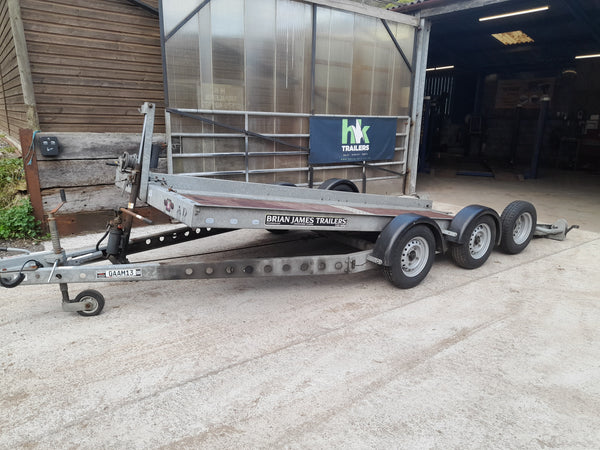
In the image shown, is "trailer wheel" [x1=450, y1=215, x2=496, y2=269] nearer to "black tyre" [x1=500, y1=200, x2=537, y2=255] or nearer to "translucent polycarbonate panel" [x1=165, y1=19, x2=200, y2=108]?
"black tyre" [x1=500, y1=200, x2=537, y2=255]

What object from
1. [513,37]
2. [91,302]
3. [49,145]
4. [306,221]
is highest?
[513,37]

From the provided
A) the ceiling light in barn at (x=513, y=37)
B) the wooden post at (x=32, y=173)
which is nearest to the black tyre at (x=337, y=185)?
the wooden post at (x=32, y=173)

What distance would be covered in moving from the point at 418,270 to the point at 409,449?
257 cm

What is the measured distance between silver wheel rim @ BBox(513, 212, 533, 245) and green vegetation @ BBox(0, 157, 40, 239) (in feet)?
23.1

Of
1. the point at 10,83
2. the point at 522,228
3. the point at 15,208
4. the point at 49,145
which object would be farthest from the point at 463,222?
the point at 10,83

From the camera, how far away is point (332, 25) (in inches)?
337

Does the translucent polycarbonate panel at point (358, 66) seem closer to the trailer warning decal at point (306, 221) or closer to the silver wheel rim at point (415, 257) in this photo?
the silver wheel rim at point (415, 257)

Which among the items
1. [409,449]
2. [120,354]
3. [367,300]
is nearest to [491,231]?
[367,300]

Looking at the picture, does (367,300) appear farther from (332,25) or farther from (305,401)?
(332,25)

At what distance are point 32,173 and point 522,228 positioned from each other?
7255 mm

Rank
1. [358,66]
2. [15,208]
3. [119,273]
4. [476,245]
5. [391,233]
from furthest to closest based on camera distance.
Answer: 1. [358,66]
2. [15,208]
3. [476,245]
4. [391,233]
5. [119,273]

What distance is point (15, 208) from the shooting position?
6.21m

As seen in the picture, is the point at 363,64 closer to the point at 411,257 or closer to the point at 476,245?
the point at 476,245

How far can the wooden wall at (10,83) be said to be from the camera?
752 cm
